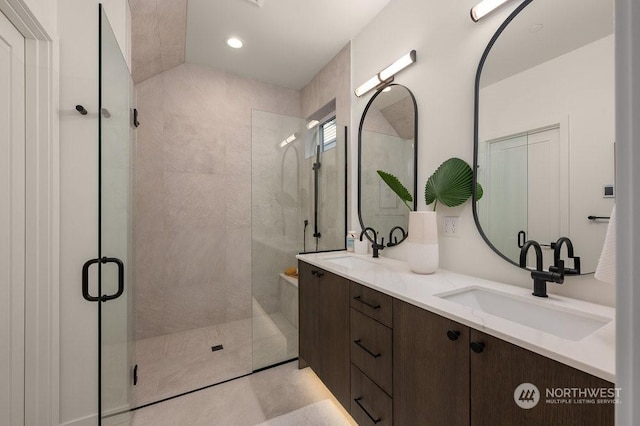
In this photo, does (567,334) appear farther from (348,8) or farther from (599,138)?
(348,8)

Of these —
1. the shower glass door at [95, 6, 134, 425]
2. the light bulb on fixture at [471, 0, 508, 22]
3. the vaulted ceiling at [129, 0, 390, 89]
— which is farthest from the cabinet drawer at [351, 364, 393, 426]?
the vaulted ceiling at [129, 0, 390, 89]

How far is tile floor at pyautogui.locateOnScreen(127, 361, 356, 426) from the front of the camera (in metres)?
1.60

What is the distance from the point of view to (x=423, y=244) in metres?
1.45

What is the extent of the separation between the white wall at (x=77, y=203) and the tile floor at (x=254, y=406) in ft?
1.36

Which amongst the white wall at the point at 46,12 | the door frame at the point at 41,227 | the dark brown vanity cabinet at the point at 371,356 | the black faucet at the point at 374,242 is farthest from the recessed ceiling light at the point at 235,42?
the dark brown vanity cabinet at the point at 371,356

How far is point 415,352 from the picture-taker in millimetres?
1049

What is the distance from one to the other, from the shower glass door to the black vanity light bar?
5.40 feet

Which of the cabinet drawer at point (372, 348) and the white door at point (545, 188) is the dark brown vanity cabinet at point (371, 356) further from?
the white door at point (545, 188)

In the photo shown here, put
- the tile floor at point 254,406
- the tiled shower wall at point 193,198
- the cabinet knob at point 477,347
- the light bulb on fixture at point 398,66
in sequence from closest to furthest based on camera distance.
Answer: the cabinet knob at point 477,347
the tile floor at point 254,406
the light bulb on fixture at point 398,66
the tiled shower wall at point 193,198

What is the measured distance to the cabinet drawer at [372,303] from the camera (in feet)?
3.90

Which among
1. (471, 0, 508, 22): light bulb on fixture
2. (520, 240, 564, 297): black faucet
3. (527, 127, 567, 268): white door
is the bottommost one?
(520, 240, 564, 297): black faucet

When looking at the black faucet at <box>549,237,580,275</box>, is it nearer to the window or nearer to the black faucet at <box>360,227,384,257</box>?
the black faucet at <box>360,227,384,257</box>

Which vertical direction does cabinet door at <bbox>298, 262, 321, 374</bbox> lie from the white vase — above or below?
below

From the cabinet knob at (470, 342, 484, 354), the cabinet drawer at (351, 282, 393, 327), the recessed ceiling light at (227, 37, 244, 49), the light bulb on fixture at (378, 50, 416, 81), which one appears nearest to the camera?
the cabinet knob at (470, 342, 484, 354)
